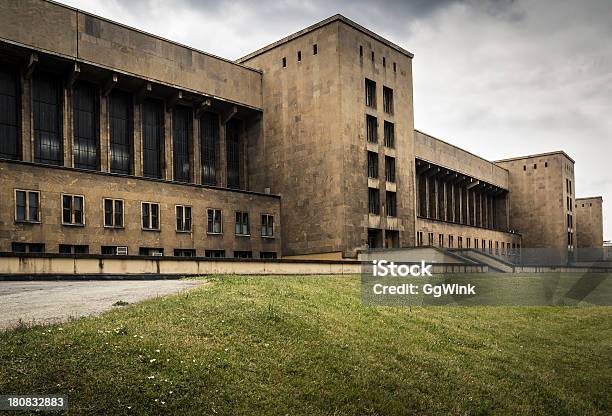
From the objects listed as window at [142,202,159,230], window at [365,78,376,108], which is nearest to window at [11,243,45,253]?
window at [142,202,159,230]

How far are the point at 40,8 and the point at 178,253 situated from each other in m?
18.1

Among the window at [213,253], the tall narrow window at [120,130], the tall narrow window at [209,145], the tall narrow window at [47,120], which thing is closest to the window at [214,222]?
the window at [213,253]

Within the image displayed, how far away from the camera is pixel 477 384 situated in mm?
15273

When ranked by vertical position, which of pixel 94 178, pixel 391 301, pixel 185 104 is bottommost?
pixel 391 301

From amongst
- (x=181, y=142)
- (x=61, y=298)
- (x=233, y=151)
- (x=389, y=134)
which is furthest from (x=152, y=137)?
(x=61, y=298)

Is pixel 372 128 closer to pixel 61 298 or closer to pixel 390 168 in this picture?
pixel 390 168

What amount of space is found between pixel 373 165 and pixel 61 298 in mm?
38134

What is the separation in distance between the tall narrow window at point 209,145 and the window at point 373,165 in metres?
12.8

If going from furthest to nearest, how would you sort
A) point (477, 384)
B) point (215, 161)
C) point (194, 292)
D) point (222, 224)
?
1. point (215, 161)
2. point (222, 224)
3. point (194, 292)
4. point (477, 384)

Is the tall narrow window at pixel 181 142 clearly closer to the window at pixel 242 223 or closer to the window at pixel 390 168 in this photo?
the window at pixel 242 223

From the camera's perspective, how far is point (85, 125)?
147ft

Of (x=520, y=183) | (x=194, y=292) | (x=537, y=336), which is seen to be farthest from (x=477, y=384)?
(x=520, y=183)

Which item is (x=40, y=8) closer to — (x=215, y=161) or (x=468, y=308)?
(x=215, y=161)

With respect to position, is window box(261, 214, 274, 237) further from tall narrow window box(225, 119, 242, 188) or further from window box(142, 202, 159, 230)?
window box(142, 202, 159, 230)
